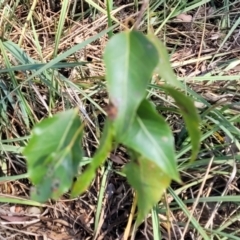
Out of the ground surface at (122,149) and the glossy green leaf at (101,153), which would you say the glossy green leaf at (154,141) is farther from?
the ground surface at (122,149)

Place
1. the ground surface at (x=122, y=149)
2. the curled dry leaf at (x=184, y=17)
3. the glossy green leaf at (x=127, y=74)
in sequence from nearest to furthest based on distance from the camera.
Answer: the glossy green leaf at (x=127, y=74) → the ground surface at (x=122, y=149) → the curled dry leaf at (x=184, y=17)

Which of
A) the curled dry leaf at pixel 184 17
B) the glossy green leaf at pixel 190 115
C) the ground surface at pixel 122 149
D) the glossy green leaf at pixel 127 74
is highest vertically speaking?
the glossy green leaf at pixel 127 74

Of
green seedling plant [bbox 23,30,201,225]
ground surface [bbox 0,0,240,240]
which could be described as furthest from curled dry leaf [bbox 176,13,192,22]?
green seedling plant [bbox 23,30,201,225]

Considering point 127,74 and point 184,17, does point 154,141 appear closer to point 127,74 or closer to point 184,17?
point 127,74

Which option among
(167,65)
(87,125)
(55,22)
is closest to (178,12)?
(55,22)

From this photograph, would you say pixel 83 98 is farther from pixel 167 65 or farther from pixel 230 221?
pixel 167 65

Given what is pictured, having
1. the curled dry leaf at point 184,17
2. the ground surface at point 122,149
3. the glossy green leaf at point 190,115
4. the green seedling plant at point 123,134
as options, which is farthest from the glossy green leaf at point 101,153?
the curled dry leaf at point 184,17

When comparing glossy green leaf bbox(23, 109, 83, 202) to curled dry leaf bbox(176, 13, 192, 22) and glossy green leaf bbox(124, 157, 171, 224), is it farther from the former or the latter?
curled dry leaf bbox(176, 13, 192, 22)

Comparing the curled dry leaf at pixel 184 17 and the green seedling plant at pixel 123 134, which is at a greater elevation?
the green seedling plant at pixel 123 134
